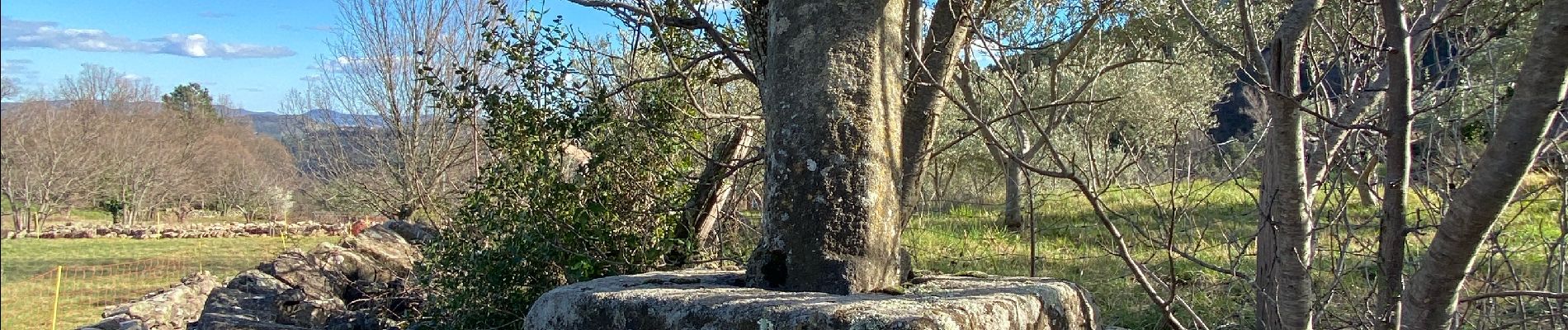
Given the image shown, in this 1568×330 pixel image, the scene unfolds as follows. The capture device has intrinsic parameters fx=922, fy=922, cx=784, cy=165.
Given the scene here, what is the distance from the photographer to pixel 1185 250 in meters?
5.63

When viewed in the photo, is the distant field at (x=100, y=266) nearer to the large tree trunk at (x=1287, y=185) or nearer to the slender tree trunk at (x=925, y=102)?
the slender tree trunk at (x=925, y=102)

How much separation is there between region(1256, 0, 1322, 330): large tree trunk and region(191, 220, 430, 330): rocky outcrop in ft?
19.1

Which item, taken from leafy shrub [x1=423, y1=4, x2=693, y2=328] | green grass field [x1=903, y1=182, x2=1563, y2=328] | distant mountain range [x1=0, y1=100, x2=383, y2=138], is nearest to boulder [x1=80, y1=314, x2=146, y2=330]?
leafy shrub [x1=423, y1=4, x2=693, y2=328]

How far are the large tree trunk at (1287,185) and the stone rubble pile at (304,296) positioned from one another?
586 cm

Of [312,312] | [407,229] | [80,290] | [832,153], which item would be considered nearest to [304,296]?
[312,312]

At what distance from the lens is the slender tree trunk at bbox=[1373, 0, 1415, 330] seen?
251 cm

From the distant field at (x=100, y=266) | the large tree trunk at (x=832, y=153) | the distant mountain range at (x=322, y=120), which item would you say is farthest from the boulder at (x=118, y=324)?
the distant mountain range at (x=322, y=120)

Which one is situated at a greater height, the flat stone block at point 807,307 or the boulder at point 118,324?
the flat stone block at point 807,307

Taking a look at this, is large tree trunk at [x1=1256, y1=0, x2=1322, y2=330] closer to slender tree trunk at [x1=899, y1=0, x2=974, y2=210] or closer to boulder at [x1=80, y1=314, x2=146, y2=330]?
slender tree trunk at [x1=899, y1=0, x2=974, y2=210]

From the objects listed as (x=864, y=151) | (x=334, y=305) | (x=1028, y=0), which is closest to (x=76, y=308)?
(x=334, y=305)

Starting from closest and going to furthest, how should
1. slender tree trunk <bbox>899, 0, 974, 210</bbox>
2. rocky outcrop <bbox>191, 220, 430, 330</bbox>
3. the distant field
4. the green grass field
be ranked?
1. slender tree trunk <bbox>899, 0, 974, 210</bbox>
2. the green grass field
3. rocky outcrop <bbox>191, 220, 430, 330</bbox>
4. the distant field

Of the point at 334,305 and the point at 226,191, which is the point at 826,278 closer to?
the point at 334,305

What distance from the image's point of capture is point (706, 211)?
16.9 ft

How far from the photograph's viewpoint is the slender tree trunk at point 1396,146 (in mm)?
2512
